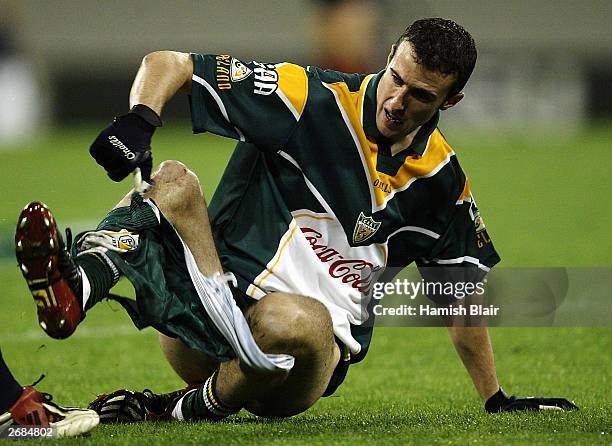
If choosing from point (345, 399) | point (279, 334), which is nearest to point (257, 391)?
point (279, 334)

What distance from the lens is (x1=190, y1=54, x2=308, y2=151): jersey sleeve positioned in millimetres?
3559

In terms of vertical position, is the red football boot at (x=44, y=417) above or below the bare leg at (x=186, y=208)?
below

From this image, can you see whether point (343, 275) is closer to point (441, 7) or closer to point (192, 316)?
point (192, 316)

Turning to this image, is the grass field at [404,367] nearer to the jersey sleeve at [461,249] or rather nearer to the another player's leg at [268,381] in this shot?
the another player's leg at [268,381]

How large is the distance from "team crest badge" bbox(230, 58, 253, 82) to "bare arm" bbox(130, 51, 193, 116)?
14 cm

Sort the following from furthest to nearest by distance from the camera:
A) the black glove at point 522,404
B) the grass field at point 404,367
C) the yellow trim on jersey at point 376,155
A: the black glove at point 522,404 < the yellow trim on jersey at point 376,155 < the grass field at point 404,367

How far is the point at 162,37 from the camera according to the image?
20719 millimetres

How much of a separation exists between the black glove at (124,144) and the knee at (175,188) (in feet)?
1.13

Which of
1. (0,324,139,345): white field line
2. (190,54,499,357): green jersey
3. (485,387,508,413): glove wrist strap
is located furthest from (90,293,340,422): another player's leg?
(0,324,139,345): white field line

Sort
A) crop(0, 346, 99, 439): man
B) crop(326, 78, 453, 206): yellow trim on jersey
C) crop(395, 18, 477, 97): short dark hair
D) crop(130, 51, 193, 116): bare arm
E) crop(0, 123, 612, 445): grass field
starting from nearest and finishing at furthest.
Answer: crop(0, 346, 99, 439): man, crop(130, 51, 193, 116): bare arm, crop(0, 123, 612, 445): grass field, crop(395, 18, 477, 97): short dark hair, crop(326, 78, 453, 206): yellow trim on jersey

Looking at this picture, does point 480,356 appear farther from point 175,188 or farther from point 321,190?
point 175,188

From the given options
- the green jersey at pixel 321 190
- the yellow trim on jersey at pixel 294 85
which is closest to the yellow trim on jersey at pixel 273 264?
the green jersey at pixel 321 190

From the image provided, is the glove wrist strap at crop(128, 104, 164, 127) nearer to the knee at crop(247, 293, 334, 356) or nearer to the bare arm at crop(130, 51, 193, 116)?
the bare arm at crop(130, 51, 193, 116)

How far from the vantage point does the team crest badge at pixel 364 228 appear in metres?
3.77
